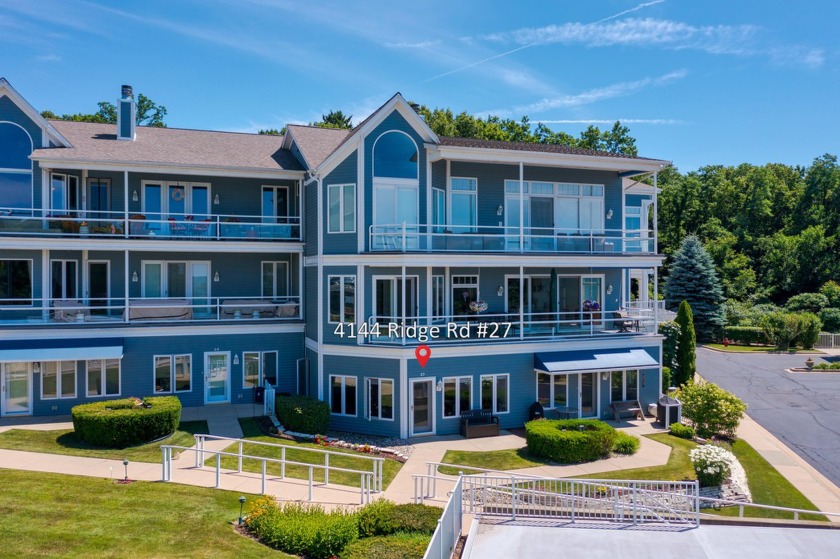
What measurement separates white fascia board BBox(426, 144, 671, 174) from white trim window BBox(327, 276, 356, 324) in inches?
228

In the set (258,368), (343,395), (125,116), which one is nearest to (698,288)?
(343,395)

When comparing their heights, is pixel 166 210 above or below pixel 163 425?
above

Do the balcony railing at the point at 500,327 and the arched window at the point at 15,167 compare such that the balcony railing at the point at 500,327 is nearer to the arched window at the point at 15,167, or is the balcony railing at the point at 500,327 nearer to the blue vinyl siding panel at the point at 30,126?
the blue vinyl siding panel at the point at 30,126

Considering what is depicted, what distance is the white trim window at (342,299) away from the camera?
78.5ft

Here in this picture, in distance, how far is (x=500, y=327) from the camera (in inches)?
990

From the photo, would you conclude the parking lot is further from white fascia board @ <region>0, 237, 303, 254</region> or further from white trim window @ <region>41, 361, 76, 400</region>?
white trim window @ <region>41, 361, 76, 400</region>

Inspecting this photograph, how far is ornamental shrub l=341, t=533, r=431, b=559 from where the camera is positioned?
39.5ft

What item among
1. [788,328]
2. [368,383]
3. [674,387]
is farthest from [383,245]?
[788,328]

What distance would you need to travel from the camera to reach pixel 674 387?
102 ft

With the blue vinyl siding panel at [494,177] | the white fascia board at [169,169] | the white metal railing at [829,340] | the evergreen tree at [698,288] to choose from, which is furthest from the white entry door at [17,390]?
the white metal railing at [829,340]

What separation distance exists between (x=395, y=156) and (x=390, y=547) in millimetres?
15176

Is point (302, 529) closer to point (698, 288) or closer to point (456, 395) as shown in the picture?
point (456, 395)

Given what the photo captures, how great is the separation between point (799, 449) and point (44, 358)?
90.6ft

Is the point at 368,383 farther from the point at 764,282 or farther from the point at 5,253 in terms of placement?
the point at 764,282
